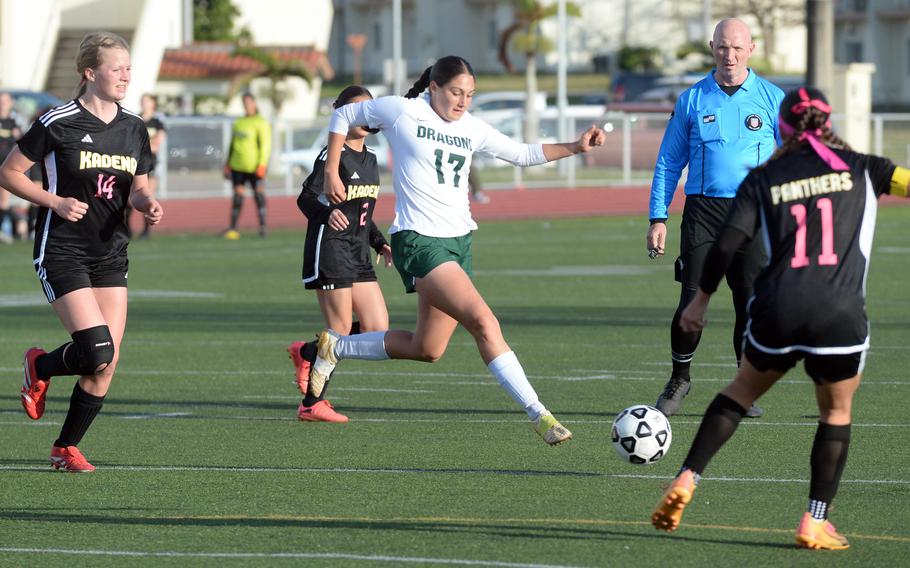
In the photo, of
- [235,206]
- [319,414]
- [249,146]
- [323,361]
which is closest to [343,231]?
[323,361]

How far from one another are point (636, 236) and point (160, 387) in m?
16.9

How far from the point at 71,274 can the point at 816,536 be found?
13.2ft

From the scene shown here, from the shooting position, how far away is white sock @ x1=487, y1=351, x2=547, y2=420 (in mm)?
8594

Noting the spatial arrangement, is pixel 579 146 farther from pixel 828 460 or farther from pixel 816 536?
pixel 816 536

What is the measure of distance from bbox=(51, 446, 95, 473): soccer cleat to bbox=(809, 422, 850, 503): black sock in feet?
12.9

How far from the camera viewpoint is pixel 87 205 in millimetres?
8500

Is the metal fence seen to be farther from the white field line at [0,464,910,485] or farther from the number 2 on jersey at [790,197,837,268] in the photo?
the number 2 on jersey at [790,197,837,268]

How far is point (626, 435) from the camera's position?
25.9 feet

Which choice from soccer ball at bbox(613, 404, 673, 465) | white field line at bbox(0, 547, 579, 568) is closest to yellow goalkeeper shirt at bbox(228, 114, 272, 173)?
soccer ball at bbox(613, 404, 673, 465)

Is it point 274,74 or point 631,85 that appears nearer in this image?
point 274,74

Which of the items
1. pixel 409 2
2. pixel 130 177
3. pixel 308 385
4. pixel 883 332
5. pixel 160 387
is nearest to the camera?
pixel 130 177

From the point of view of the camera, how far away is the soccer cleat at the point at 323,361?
9883 mm

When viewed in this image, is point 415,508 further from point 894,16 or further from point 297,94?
point 894,16

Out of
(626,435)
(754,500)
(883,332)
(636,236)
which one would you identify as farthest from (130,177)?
(636,236)
